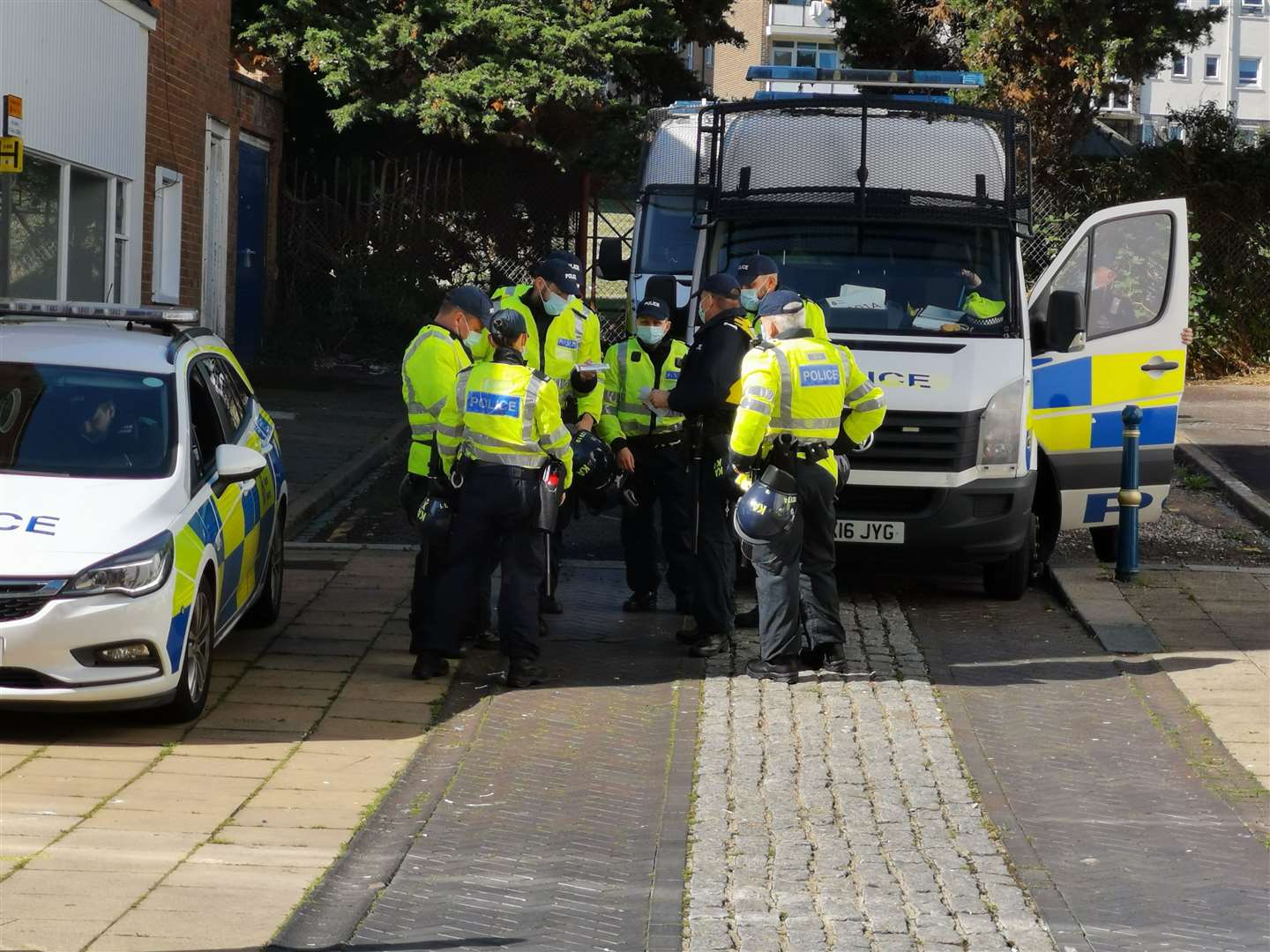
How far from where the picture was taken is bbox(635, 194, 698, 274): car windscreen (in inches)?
668

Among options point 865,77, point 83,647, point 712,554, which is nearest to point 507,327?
point 712,554

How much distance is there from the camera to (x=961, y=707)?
28.1 ft

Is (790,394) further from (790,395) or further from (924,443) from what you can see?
(924,443)

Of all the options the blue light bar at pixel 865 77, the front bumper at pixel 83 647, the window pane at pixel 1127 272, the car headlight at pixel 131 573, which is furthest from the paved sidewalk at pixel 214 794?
the blue light bar at pixel 865 77

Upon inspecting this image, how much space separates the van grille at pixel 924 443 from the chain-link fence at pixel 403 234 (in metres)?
14.7

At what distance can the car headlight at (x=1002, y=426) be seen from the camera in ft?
34.6

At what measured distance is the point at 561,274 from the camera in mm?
9688

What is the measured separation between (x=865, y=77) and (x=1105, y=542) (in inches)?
183

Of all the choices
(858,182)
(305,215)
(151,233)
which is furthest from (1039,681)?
(305,215)

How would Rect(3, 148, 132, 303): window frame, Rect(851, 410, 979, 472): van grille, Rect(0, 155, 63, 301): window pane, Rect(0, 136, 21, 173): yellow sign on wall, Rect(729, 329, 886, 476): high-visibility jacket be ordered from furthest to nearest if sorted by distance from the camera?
Rect(3, 148, 132, 303): window frame < Rect(0, 155, 63, 301): window pane < Rect(0, 136, 21, 173): yellow sign on wall < Rect(851, 410, 979, 472): van grille < Rect(729, 329, 886, 476): high-visibility jacket

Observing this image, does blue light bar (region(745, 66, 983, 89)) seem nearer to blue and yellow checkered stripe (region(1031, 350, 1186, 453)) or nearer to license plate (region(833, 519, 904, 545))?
blue and yellow checkered stripe (region(1031, 350, 1186, 453))

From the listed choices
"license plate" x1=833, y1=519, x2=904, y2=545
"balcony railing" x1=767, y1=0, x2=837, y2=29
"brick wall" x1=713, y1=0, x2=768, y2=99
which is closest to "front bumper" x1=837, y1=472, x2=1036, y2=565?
"license plate" x1=833, y1=519, x2=904, y2=545

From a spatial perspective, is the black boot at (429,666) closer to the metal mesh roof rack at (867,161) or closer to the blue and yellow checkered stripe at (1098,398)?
the metal mesh roof rack at (867,161)

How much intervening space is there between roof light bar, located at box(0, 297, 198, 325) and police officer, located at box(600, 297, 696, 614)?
2.26 m
